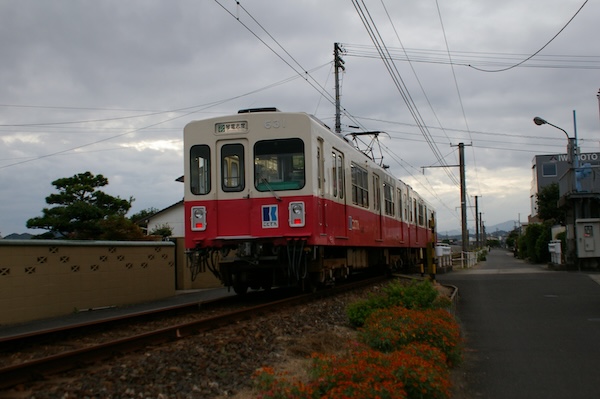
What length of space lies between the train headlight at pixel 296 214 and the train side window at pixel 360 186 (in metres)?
3.30

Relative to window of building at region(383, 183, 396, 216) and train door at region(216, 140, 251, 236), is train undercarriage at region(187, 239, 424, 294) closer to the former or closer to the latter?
train door at region(216, 140, 251, 236)

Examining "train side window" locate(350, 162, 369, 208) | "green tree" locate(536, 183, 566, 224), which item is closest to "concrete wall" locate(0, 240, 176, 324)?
"train side window" locate(350, 162, 369, 208)

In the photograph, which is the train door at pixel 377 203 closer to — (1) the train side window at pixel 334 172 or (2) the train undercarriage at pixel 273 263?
(2) the train undercarriage at pixel 273 263

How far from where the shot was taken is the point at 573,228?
81.9ft

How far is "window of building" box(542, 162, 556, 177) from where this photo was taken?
72.7m

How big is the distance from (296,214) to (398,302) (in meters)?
2.38

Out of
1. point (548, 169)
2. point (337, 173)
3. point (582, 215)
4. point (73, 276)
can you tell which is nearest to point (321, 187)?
point (337, 173)

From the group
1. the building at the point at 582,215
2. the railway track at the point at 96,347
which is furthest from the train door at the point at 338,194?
the building at the point at 582,215

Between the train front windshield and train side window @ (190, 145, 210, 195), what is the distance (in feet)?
3.23

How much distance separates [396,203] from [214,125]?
980 centimetres

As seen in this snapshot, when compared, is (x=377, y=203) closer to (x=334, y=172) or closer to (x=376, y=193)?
(x=376, y=193)

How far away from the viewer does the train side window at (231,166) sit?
11.1 m

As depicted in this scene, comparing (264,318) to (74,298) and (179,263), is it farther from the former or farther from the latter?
(179,263)

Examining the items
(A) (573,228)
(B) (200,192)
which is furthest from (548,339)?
(A) (573,228)
